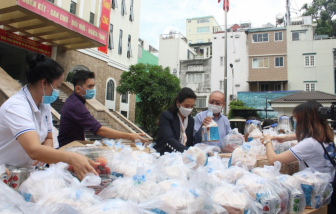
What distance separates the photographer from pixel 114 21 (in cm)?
1903

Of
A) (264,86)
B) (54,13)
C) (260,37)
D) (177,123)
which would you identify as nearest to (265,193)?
(177,123)

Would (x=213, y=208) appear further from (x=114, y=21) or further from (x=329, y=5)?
(x=329, y=5)

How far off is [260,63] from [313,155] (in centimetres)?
2890

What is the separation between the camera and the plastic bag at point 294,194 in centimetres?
177

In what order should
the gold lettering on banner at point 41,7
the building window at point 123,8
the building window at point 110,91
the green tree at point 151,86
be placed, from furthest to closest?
the building window at point 123,8 → the building window at point 110,91 → the green tree at point 151,86 → the gold lettering on banner at point 41,7

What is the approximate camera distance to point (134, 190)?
4.46 ft

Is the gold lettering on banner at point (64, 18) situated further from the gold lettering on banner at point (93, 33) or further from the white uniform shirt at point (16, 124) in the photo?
the white uniform shirt at point (16, 124)

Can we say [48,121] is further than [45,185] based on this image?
Yes

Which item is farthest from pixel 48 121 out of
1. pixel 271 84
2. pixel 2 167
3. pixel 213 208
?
pixel 271 84

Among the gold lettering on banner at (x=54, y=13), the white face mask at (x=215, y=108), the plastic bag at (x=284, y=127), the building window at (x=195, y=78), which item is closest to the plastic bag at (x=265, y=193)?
the white face mask at (x=215, y=108)

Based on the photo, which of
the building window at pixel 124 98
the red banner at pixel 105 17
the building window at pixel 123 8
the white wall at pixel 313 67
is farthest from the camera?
the white wall at pixel 313 67

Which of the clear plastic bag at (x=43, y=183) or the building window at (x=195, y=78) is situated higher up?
the building window at (x=195, y=78)

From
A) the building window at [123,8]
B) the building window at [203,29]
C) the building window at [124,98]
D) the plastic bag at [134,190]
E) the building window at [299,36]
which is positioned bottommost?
the plastic bag at [134,190]

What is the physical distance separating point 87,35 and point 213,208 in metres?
13.2
